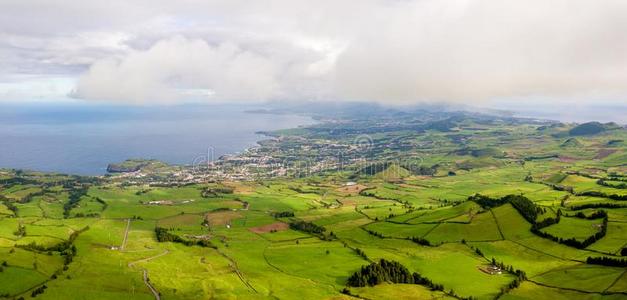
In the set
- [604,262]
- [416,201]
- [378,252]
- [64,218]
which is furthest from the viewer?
[416,201]

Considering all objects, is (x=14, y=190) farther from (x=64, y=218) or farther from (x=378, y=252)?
(x=378, y=252)

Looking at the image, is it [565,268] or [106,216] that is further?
[106,216]

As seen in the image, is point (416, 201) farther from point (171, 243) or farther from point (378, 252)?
point (171, 243)

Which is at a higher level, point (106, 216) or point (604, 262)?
point (604, 262)

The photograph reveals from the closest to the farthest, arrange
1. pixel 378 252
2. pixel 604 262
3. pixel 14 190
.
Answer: pixel 604 262 → pixel 378 252 → pixel 14 190

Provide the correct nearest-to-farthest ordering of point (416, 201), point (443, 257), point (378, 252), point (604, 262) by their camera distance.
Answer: point (604, 262) < point (443, 257) < point (378, 252) < point (416, 201)

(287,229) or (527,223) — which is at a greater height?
(527,223)

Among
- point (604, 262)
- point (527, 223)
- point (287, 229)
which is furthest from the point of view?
point (287, 229)

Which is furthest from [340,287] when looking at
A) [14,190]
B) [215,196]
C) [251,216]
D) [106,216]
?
[14,190]

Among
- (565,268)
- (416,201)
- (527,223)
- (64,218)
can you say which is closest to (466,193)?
(416,201)
